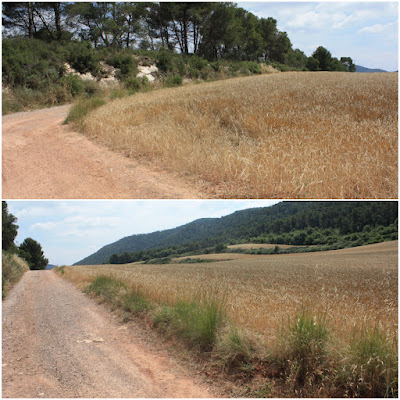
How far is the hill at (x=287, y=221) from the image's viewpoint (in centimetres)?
4422

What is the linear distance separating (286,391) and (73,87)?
24768 millimetres

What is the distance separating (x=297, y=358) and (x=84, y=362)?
2.98m

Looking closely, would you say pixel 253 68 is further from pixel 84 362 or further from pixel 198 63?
pixel 84 362

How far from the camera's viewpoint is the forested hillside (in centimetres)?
2156

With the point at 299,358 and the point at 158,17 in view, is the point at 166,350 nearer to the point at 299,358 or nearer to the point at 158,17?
the point at 299,358

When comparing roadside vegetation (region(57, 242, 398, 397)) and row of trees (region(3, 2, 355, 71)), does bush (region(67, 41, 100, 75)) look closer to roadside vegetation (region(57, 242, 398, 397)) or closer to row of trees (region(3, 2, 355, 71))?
row of trees (region(3, 2, 355, 71))

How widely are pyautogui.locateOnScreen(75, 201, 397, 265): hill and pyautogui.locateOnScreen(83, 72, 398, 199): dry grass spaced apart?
24723 millimetres

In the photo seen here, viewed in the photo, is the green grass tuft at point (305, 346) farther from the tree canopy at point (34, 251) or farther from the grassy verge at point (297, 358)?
the tree canopy at point (34, 251)

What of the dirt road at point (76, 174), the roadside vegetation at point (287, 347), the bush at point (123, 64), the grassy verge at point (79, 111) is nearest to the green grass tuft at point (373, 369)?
the roadside vegetation at point (287, 347)

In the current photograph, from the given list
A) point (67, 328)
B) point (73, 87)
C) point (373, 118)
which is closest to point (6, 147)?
point (67, 328)

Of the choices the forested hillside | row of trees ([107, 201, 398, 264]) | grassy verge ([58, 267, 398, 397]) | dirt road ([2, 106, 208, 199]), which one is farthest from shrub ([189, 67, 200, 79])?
grassy verge ([58, 267, 398, 397])

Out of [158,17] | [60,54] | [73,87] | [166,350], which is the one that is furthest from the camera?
[158,17]

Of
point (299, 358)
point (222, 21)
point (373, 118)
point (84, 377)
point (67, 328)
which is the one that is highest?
point (222, 21)

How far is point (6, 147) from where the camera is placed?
31.1 feet
